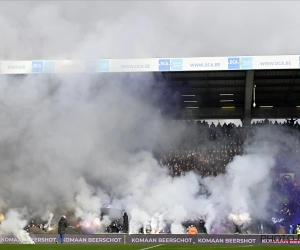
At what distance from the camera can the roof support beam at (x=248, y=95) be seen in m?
31.3

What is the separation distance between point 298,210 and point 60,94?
14.1 meters

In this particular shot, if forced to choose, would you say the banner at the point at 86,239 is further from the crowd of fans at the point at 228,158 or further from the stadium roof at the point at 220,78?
the stadium roof at the point at 220,78

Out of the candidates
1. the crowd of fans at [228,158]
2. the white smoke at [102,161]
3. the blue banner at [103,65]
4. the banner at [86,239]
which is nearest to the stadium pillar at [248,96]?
the crowd of fans at [228,158]

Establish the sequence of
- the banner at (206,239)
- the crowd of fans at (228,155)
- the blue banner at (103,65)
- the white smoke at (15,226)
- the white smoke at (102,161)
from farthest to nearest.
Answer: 1. the crowd of fans at (228,155)
2. the blue banner at (103,65)
3. the white smoke at (102,161)
4. the white smoke at (15,226)
5. the banner at (206,239)

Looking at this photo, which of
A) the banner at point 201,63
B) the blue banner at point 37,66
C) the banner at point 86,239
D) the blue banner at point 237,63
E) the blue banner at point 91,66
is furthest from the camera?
the blue banner at point 237,63

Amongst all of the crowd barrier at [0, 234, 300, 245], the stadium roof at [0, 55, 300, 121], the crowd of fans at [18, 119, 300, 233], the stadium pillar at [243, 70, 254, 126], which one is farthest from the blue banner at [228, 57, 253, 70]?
the crowd barrier at [0, 234, 300, 245]

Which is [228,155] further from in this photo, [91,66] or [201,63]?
[91,66]

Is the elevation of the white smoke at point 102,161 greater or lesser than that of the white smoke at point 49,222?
greater

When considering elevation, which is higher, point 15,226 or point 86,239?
point 15,226

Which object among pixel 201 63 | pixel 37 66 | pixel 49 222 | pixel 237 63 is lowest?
pixel 49 222

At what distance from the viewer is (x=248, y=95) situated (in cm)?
3403

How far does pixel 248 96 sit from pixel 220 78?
9.48ft

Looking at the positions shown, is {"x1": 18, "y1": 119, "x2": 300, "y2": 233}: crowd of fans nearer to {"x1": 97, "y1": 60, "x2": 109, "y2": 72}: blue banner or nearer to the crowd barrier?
the crowd barrier

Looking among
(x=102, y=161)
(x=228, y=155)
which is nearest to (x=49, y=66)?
(x=102, y=161)
